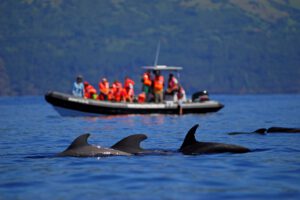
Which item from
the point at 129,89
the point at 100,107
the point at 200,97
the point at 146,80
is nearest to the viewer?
the point at 100,107

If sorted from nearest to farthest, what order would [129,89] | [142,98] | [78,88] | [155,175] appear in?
[155,175] < [78,88] < [142,98] < [129,89]

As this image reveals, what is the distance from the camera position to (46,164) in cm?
1494

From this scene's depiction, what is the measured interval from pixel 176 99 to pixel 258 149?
22430 mm

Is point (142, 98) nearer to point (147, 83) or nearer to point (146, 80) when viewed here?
point (147, 83)

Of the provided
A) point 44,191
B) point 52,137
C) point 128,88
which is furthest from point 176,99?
point 44,191

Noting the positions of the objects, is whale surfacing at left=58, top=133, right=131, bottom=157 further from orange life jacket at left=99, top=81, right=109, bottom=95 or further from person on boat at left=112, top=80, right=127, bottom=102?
person on boat at left=112, top=80, right=127, bottom=102

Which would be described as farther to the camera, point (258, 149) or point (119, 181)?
point (258, 149)

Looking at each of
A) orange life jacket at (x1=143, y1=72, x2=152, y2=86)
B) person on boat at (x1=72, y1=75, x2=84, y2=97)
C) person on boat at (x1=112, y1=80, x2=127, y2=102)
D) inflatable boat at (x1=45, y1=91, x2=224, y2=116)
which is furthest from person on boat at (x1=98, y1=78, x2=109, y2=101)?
orange life jacket at (x1=143, y1=72, x2=152, y2=86)

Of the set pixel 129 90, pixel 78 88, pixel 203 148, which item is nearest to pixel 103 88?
pixel 78 88

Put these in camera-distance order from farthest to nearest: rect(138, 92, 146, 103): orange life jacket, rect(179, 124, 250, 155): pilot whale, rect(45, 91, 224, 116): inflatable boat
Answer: rect(138, 92, 146, 103): orange life jacket, rect(45, 91, 224, 116): inflatable boat, rect(179, 124, 250, 155): pilot whale

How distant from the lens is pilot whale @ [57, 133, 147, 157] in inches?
614

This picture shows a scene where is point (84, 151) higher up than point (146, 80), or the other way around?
point (146, 80)

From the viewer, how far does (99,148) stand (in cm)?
1584

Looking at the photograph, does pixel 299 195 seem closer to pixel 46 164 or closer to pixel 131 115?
pixel 46 164
